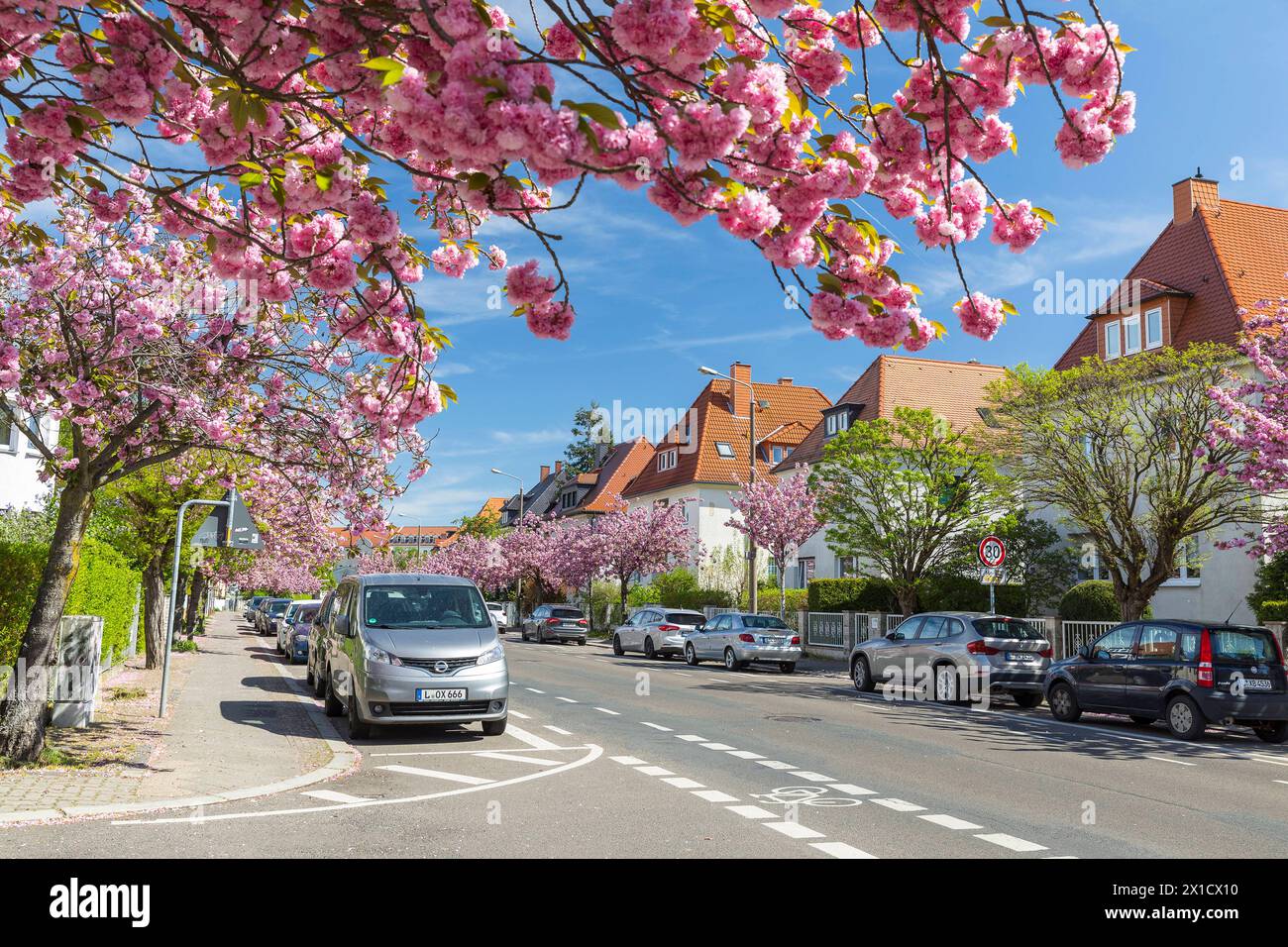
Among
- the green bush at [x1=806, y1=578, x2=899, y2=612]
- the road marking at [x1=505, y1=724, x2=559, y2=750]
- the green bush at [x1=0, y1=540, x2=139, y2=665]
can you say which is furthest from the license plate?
the green bush at [x1=806, y1=578, x2=899, y2=612]

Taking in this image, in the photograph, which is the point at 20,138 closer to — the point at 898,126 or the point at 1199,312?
the point at 898,126

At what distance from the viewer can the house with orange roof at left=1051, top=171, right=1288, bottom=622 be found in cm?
2745

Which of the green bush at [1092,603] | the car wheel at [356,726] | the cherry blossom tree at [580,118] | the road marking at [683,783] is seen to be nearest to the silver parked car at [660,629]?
the green bush at [1092,603]

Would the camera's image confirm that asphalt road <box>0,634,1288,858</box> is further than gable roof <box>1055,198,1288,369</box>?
No

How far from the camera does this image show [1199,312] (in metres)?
29.7

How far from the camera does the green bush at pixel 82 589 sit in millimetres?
12242

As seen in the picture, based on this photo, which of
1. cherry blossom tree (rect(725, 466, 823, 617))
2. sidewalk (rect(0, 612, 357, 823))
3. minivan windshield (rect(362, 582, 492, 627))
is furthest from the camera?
cherry blossom tree (rect(725, 466, 823, 617))

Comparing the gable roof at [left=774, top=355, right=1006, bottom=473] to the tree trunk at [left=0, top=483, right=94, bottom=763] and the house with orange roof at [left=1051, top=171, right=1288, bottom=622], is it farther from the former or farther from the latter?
the tree trunk at [left=0, top=483, right=94, bottom=763]

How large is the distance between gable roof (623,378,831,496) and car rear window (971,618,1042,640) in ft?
127

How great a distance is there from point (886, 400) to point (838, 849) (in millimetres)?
41358

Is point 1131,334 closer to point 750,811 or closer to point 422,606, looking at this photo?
point 422,606

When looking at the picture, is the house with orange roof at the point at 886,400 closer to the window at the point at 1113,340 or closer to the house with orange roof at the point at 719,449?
the house with orange roof at the point at 719,449

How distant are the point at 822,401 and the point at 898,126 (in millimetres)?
64555

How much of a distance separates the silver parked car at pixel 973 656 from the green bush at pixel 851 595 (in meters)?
12.2
